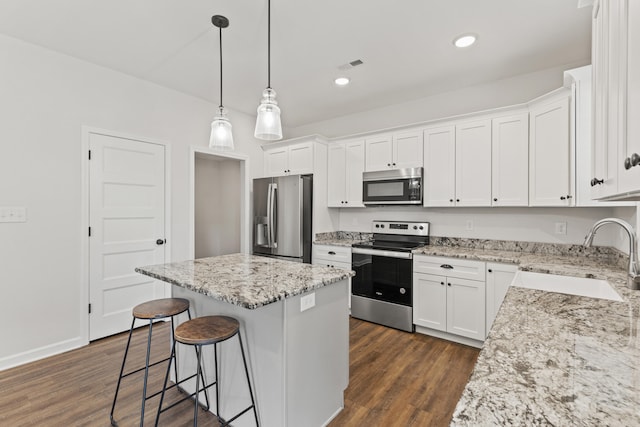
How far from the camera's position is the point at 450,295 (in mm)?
2895

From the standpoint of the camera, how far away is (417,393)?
2115 millimetres

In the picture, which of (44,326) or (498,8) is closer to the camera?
(498,8)

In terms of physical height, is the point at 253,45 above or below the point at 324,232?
above

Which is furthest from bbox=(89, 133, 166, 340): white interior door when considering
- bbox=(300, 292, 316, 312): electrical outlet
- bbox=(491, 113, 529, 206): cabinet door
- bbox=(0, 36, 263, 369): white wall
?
bbox=(491, 113, 529, 206): cabinet door

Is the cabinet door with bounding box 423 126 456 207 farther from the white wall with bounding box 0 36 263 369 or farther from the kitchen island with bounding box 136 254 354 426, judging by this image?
the white wall with bounding box 0 36 263 369

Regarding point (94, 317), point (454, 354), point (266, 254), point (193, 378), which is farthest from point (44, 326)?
point (454, 354)

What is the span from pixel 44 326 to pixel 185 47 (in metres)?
2.81

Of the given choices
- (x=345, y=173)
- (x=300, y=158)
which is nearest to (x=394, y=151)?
(x=345, y=173)

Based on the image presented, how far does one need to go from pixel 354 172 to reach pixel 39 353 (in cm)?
369

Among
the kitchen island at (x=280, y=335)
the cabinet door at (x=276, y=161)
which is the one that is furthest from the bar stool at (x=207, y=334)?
the cabinet door at (x=276, y=161)

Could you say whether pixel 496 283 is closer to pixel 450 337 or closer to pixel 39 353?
pixel 450 337

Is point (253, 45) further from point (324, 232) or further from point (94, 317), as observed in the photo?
point (94, 317)

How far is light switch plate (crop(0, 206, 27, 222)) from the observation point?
2.44m

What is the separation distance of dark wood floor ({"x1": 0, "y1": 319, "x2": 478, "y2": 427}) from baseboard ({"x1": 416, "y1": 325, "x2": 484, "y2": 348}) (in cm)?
7
